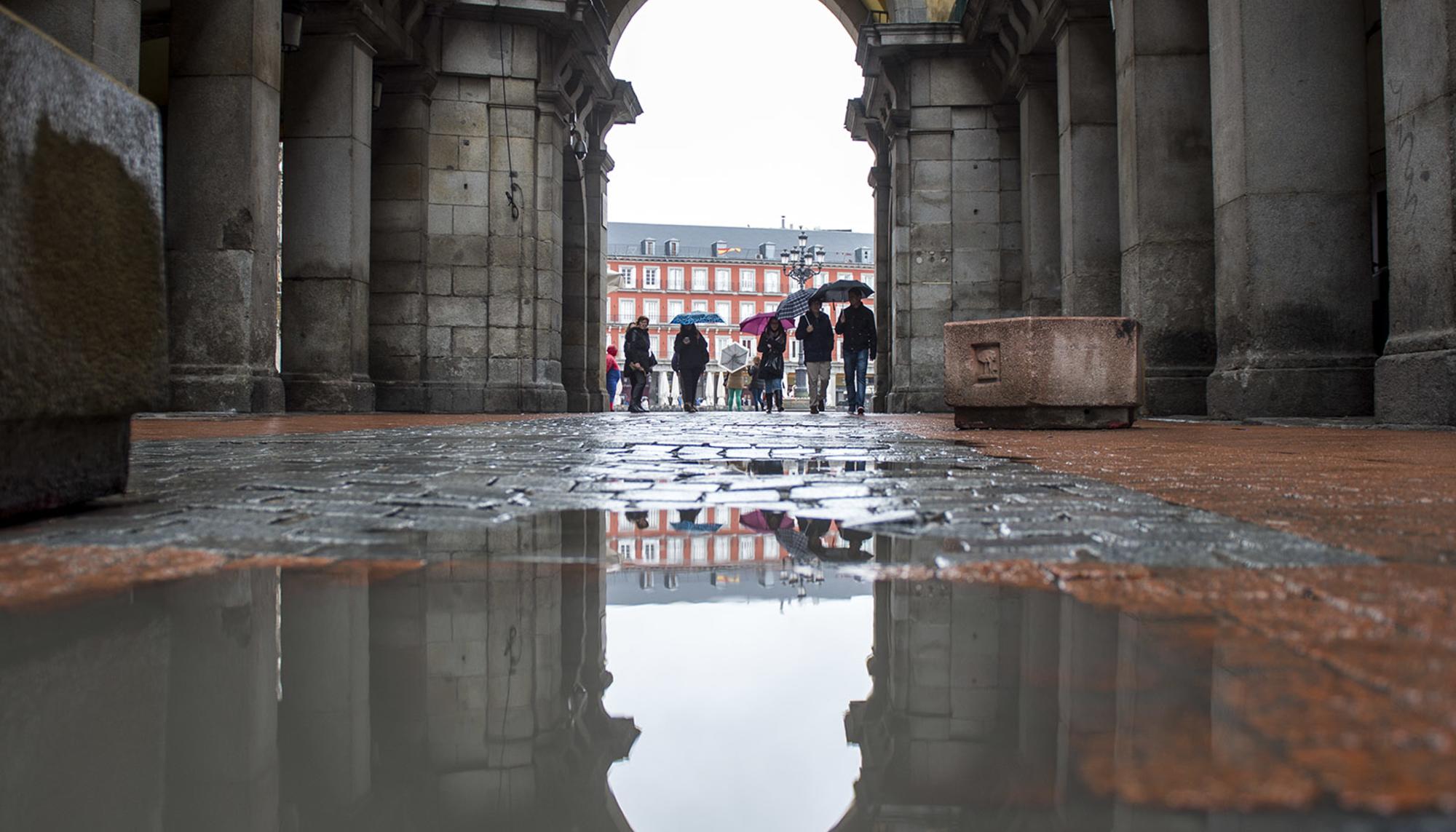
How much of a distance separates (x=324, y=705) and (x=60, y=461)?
1.84m

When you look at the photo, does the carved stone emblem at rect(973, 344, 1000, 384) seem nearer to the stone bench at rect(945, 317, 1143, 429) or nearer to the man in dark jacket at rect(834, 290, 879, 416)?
the stone bench at rect(945, 317, 1143, 429)

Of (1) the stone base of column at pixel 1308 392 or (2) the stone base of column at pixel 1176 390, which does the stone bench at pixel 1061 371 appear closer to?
Answer: (1) the stone base of column at pixel 1308 392

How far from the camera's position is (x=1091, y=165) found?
1238 cm

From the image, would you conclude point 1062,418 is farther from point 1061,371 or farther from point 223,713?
point 223,713

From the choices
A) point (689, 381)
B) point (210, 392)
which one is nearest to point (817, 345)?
point (689, 381)

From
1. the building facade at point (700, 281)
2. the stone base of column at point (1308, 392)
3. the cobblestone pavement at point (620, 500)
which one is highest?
the building facade at point (700, 281)

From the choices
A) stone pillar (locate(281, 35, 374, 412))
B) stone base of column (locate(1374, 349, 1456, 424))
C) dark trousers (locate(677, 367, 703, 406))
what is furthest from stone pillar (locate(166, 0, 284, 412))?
dark trousers (locate(677, 367, 703, 406))

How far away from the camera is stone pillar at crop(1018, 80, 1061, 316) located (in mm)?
15008

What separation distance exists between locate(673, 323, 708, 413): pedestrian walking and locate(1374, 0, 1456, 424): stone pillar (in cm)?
1463

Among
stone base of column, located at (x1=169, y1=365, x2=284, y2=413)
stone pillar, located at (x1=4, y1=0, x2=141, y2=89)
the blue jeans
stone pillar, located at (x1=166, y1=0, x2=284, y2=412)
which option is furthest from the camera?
the blue jeans

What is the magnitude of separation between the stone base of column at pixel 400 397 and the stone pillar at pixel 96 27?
Result: 7.12m

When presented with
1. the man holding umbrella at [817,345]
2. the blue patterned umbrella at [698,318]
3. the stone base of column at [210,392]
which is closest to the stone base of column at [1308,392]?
the man holding umbrella at [817,345]

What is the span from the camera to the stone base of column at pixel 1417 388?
6.44 meters

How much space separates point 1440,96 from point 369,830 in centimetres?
754
